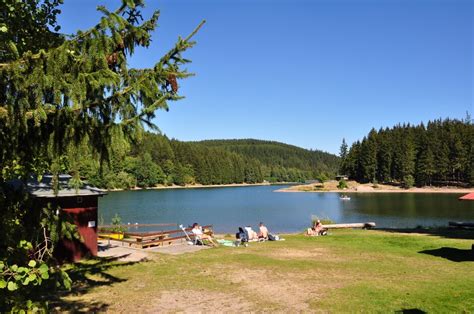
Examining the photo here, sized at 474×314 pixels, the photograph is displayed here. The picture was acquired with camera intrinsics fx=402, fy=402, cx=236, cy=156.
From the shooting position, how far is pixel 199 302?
377 inches

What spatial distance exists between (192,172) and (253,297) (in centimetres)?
14603

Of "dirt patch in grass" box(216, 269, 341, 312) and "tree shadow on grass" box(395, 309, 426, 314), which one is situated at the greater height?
"tree shadow on grass" box(395, 309, 426, 314)

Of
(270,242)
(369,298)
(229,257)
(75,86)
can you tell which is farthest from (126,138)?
(270,242)

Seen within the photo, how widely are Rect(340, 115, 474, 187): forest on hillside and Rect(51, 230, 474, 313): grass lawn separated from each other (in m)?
106

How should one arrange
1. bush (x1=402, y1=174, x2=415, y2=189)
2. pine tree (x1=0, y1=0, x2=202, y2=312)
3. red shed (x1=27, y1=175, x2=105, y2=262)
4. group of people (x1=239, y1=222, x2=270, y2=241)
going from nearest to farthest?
pine tree (x1=0, y1=0, x2=202, y2=312) → red shed (x1=27, y1=175, x2=105, y2=262) → group of people (x1=239, y1=222, x2=270, y2=241) → bush (x1=402, y1=174, x2=415, y2=189)

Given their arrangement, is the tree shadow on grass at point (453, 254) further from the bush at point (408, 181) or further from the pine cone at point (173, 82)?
the bush at point (408, 181)

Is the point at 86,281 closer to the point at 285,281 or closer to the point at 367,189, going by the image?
the point at 285,281

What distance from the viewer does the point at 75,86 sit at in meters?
4.87

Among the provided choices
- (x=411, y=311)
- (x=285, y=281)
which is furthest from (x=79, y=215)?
(x=411, y=311)

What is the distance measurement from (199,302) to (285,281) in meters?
3.07

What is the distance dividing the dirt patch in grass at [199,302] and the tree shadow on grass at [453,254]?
29.8ft

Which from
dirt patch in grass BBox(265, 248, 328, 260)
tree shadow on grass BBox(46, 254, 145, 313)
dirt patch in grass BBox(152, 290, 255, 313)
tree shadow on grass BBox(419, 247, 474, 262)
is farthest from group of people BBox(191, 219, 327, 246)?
dirt patch in grass BBox(152, 290, 255, 313)

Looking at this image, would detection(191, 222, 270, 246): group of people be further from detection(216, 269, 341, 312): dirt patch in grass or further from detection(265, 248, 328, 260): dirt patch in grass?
detection(216, 269, 341, 312): dirt patch in grass

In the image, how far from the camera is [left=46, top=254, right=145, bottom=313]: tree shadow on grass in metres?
9.05
